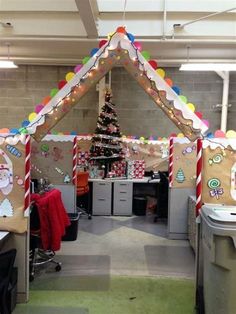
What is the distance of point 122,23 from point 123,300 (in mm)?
4170

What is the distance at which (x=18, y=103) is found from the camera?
8195 mm

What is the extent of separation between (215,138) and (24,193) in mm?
1917

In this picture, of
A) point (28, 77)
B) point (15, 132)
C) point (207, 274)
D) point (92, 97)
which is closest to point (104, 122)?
point (92, 97)

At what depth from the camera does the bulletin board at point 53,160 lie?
18.3 feet

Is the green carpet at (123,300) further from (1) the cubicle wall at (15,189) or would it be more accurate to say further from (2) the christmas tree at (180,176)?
(2) the christmas tree at (180,176)

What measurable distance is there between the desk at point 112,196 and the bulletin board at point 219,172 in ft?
11.6

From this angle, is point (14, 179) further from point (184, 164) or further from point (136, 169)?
point (136, 169)

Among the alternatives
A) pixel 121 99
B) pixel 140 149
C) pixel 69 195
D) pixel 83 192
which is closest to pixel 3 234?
pixel 69 195

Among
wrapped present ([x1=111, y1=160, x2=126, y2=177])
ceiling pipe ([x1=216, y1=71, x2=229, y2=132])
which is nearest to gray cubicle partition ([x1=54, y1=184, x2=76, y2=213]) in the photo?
wrapped present ([x1=111, y1=160, x2=126, y2=177])

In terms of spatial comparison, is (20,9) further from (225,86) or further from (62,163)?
(225,86)

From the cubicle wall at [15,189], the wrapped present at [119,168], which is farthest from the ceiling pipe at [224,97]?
the cubicle wall at [15,189]

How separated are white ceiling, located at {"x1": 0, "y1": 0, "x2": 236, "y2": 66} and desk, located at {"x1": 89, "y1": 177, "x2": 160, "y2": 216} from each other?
2660 mm

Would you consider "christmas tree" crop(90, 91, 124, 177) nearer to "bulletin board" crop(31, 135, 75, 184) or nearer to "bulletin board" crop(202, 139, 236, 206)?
"bulletin board" crop(31, 135, 75, 184)

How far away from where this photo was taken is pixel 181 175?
202 inches
